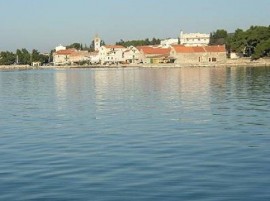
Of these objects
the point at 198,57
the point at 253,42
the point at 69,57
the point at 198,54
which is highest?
the point at 253,42

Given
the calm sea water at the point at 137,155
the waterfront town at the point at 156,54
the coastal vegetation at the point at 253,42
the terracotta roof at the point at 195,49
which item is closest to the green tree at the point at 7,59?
the waterfront town at the point at 156,54

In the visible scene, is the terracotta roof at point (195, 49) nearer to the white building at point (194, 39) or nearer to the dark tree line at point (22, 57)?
the white building at point (194, 39)

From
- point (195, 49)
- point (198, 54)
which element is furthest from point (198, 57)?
point (195, 49)

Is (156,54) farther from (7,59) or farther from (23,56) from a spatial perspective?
(7,59)

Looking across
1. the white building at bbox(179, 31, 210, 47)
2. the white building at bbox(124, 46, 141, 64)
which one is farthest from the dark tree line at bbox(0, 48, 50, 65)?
the white building at bbox(179, 31, 210, 47)

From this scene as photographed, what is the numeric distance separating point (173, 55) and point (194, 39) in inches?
1521

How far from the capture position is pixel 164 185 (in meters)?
9.59

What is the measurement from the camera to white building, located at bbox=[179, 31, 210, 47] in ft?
522

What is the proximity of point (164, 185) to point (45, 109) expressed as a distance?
16256 mm

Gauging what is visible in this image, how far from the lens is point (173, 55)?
12350 centimetres

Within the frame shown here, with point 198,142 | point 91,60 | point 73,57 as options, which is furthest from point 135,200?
point 73,57

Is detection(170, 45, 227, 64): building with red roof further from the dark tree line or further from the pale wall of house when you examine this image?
the dark tree line

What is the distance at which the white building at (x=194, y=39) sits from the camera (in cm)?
15912

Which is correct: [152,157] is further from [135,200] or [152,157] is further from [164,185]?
[135,200]
